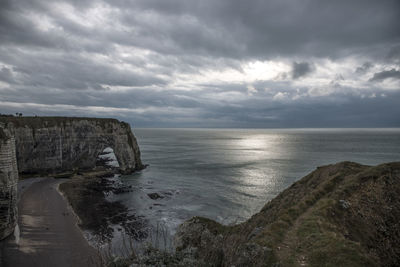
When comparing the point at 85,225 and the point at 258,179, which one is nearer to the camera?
the point at 85,225

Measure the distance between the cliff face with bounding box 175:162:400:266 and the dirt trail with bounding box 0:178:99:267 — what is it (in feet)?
36.0

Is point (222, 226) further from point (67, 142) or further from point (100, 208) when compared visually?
point (67, 142)

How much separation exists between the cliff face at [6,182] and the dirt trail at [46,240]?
1.88 m

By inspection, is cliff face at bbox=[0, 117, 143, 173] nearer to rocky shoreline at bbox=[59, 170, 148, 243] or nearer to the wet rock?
rocky shoreline at bbox=[59, 170, 148, 243]

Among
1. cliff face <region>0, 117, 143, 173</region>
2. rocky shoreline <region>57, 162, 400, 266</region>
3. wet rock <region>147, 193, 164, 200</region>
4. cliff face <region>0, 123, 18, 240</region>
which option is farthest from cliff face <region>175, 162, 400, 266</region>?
cliff face <region>0, 117, 143, 173</region>

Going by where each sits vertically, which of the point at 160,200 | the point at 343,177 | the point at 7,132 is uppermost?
the point at 7,132

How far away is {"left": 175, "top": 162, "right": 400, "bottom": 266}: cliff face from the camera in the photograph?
33.5ft

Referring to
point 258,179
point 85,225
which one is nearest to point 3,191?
point 85,225

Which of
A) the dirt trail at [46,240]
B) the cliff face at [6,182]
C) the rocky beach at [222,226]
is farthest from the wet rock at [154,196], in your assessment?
the cliff face at [6,182]

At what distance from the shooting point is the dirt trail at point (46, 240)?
66.3ft

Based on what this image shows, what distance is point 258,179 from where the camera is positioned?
57281 millimetres

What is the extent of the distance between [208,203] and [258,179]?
23107 mm

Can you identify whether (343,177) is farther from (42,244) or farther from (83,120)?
(83,120)

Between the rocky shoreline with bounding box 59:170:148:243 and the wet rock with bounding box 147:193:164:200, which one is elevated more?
the rocky shoreline with bounding box 59:170:148:243
